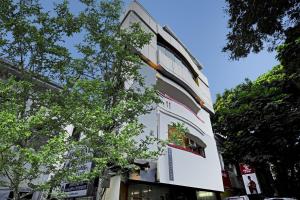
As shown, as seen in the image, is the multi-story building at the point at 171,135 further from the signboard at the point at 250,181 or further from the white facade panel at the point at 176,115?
the signboard at the point at 250,181

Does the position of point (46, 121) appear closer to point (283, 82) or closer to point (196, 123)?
point (196, 123)

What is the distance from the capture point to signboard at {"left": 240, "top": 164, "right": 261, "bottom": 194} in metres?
16.4

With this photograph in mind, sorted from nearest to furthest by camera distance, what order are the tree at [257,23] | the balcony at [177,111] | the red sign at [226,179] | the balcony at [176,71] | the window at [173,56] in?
the tree at [257,23], the balcony at [177,111], the balcony at [176,71], the window at [173,56], the red sign at [226,179]

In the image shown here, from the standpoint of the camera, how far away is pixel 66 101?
22.5ft

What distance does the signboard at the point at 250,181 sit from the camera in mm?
16406

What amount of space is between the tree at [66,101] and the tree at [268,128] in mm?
11331

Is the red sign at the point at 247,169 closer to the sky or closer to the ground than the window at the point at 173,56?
closer to the ground

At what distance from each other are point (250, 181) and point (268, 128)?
4215mm

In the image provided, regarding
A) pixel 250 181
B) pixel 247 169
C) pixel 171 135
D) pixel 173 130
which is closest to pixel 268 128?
pixel 247 169

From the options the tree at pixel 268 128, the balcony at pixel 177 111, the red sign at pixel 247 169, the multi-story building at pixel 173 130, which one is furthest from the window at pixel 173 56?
the red sign at pixel 247 169

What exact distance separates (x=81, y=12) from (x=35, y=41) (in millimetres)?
2402

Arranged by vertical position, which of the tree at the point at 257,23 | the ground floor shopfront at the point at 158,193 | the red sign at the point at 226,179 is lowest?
the ground floor shopfront at the point at 158,193

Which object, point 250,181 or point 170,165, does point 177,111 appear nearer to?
point 170,165

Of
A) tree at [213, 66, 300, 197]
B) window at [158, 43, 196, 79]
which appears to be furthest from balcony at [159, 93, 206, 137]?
tree at [213, 66, 300, 197]
